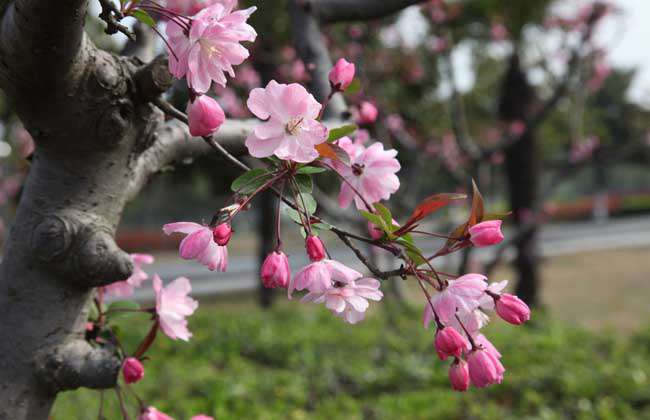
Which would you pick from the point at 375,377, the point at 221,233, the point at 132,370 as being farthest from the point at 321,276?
the point at 375,377

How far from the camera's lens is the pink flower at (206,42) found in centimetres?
69

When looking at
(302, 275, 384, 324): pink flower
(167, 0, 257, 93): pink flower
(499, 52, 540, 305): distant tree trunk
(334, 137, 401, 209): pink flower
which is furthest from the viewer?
(499, 52, 540, 305): distant tree trunk

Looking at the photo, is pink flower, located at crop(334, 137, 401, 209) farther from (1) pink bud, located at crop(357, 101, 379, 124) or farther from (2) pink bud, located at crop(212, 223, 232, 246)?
(1) pink bud, located at crop(357, 101, 379, 124)

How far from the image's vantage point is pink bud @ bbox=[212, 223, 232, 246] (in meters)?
0.73

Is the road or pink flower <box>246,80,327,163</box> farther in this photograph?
the road

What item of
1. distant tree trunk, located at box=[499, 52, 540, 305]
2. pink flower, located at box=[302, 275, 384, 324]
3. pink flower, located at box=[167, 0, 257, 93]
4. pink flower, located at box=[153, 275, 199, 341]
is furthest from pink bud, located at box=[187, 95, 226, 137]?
distant tree trunk, located at box=[499, 52, 540, 305]

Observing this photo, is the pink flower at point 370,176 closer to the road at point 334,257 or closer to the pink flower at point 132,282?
the pink flower at point 132,282

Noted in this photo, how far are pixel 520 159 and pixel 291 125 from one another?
812 centimetres

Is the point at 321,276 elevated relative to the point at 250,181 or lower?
lower

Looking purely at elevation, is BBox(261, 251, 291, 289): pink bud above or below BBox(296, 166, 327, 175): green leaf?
below

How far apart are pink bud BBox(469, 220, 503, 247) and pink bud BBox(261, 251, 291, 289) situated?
24 centimetres

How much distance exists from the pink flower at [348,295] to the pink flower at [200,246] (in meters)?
0.13

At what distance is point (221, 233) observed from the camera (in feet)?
A: 2.38

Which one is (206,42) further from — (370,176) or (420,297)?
(420,297)
